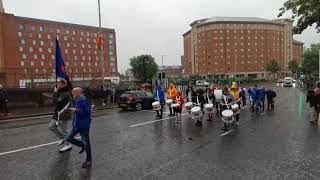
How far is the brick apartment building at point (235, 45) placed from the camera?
423ft

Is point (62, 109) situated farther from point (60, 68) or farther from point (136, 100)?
point (136, 100)

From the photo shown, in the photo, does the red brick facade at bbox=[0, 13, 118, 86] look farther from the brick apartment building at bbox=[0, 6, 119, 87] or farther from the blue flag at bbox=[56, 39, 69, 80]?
the blue flag at bbox=[56, 39, 69, 80]

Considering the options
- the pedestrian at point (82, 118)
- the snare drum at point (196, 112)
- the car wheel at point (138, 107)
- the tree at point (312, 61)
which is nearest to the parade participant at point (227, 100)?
the snare drum at point (196, 112)

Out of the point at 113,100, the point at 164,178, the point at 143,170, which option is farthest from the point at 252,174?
the point at 113,100

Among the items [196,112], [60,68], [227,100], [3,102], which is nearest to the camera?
[60,68]

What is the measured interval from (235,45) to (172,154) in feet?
414

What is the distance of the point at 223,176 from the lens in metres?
6.36

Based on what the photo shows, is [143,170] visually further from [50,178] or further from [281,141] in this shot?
[281,141]

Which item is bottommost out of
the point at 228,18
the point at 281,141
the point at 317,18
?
the point at 281,141

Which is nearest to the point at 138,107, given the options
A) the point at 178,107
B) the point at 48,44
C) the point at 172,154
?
the point at 178,107

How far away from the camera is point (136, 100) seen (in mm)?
21953

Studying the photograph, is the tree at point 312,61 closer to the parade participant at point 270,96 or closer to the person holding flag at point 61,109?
the parade participant at point 270,96

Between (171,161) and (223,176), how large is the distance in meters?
1.55

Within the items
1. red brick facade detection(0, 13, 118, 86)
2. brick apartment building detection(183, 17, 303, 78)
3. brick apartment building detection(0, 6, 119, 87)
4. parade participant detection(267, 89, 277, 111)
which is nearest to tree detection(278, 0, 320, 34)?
parade participant detection(267, 89, 277, 111)
